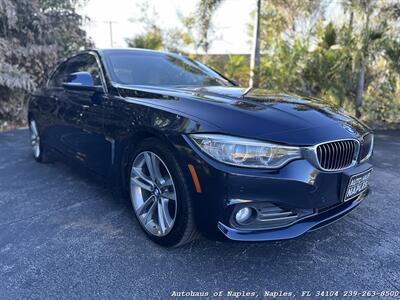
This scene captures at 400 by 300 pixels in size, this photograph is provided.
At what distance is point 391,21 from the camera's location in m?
7.09

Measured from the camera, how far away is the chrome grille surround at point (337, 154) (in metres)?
1.97

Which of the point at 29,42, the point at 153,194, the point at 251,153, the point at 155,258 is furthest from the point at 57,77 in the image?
the point at 29,42

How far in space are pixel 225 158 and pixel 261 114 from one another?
0.40 meters

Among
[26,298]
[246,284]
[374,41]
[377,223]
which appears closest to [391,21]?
[374,41]

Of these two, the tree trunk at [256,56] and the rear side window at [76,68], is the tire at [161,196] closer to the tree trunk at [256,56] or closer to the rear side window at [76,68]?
the rear side window at [76,68]

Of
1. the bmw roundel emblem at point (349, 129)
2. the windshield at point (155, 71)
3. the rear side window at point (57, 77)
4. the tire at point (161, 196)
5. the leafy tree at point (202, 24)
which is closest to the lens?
the tire at point (161, 196)

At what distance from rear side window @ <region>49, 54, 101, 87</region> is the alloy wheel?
98 cm

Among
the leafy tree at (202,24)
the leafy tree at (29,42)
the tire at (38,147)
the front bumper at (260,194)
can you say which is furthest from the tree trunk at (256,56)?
the front bumper at (260,194)

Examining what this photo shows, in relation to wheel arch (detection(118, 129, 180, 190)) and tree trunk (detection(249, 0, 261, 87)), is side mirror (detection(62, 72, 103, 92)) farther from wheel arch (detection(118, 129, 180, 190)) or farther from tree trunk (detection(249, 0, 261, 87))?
tree trunk (detection(249, 0, 261, 87))

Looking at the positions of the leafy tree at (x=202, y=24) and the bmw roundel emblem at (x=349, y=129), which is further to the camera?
the leafy tree at (x=202, y=24)

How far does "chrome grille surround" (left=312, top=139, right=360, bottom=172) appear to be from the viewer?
1.97 m

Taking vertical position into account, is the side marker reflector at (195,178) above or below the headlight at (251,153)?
below

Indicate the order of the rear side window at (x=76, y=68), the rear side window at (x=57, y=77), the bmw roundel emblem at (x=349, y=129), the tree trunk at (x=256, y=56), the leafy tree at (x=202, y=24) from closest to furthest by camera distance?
the bmw roundel emblem at (x=349, y=129) < the rear side window at (x=76, y=68) < the rear side window at (x=57, y=77) < the tree trunk at (x=256, y=56) < the leafy tree at (x=202, y=24)

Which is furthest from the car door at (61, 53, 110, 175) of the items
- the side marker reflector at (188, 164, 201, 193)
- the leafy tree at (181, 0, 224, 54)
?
the leafy tree at (181, 0, 224, 54)
